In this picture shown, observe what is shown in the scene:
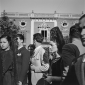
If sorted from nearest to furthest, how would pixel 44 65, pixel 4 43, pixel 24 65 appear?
pixel 4 43, pixel 24 65, pixel 44 65

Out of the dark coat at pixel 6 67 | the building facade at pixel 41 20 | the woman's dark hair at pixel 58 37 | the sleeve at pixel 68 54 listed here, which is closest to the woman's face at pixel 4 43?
the dark coat at pixel 6 67

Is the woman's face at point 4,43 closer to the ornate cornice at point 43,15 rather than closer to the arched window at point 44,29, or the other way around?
the ornate cornice at point 43,15

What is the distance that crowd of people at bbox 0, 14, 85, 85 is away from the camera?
3.78ft

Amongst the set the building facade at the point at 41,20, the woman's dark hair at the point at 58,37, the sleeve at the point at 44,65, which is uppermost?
the building facade at the point at 41,20

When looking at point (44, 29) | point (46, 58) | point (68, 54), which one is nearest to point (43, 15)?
point (44, 29)

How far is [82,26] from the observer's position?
45.9 inches

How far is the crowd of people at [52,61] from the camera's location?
1152 mm

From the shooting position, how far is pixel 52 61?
247cm

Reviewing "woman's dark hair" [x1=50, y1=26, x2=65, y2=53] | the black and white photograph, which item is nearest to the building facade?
the black and white photograph

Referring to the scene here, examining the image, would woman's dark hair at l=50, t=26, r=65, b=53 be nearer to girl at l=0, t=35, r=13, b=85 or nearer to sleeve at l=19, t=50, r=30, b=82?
girl at l=0, t=35, r=13, b=85

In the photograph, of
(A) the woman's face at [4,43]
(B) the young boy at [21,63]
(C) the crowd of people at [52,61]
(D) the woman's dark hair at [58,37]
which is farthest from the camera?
(B) the young boy at [21,63]

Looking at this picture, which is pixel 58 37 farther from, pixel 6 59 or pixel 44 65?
pixel 44 65

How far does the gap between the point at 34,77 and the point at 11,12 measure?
1866 centimetres

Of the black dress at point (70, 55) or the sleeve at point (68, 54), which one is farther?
the sleeve at point (68, 54)
